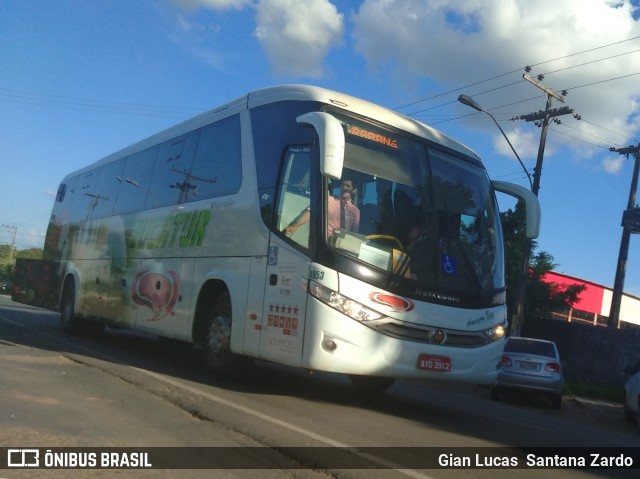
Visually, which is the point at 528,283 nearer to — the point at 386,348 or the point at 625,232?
the point at 625,232

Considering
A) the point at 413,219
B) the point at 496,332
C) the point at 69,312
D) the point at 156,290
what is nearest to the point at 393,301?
the point at 413,219

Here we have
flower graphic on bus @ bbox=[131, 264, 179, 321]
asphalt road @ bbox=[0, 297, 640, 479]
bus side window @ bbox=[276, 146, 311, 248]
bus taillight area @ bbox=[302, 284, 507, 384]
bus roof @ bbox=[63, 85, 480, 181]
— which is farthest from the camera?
flower graphic on bus @ bbox=[131, 264, 179, 321]

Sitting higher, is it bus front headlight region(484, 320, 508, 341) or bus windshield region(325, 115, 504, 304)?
bus windshield region(325, 115, 504, 304)

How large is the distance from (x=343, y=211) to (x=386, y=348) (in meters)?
1.65

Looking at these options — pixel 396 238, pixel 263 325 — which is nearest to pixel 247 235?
pixel 263 325

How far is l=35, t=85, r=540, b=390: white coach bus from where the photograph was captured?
287 inches

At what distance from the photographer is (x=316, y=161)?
767 cm

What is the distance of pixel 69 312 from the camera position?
50.4 ft

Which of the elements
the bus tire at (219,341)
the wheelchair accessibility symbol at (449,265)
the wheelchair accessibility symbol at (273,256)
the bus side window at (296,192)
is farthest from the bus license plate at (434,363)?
the bus tire at (219,341)

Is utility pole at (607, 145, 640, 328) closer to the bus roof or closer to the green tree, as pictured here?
the green tree

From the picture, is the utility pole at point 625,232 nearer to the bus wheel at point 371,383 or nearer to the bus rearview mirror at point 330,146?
the bus wheel at point 371,383

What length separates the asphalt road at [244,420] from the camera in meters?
5.34

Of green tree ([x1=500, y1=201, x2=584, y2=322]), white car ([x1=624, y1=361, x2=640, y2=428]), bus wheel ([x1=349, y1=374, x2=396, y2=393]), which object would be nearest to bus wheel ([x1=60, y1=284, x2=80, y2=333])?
bus wheel ([x1=349, y1=374, x2=396, y2=393])

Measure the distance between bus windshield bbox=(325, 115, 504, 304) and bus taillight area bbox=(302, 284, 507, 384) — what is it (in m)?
0.51
